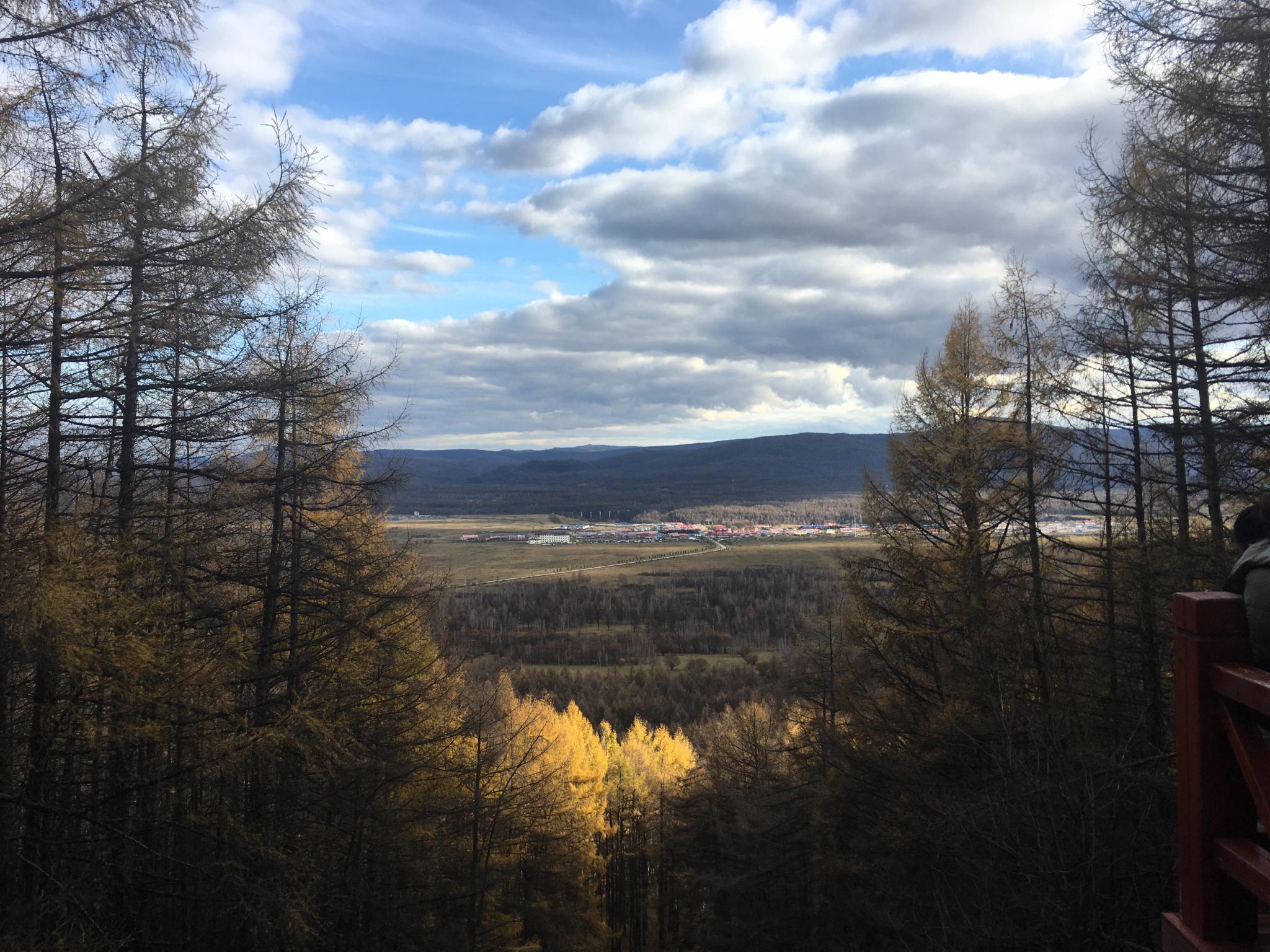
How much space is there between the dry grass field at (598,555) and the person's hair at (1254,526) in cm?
11375

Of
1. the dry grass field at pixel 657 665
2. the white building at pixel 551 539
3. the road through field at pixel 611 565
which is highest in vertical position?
the white building at pixel 551 539

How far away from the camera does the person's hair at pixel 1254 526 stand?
2594 mm

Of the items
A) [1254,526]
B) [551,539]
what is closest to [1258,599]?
[1254,526]

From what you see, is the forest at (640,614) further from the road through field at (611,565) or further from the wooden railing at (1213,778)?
the wooden railing at (1213,778)

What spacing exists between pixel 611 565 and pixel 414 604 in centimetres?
13377

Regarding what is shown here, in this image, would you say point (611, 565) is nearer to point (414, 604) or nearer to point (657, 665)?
point (657, 665)

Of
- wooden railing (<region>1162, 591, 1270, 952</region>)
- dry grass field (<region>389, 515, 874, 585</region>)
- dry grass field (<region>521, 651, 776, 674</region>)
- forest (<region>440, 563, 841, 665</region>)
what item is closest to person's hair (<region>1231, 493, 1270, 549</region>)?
wooden railing (<region>1162, 591, 1270, 952</region>)

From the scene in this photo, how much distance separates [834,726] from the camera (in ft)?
51.5

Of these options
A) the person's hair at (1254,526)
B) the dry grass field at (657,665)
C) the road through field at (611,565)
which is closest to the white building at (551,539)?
the road through field at (611,565)

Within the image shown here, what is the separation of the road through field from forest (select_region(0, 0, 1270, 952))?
102173 millimetres

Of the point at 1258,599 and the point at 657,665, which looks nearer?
the point at 1258,599

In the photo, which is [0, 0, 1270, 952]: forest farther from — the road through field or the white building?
the white building

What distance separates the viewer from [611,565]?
146 m

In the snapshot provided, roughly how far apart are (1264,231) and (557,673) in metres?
66.7
